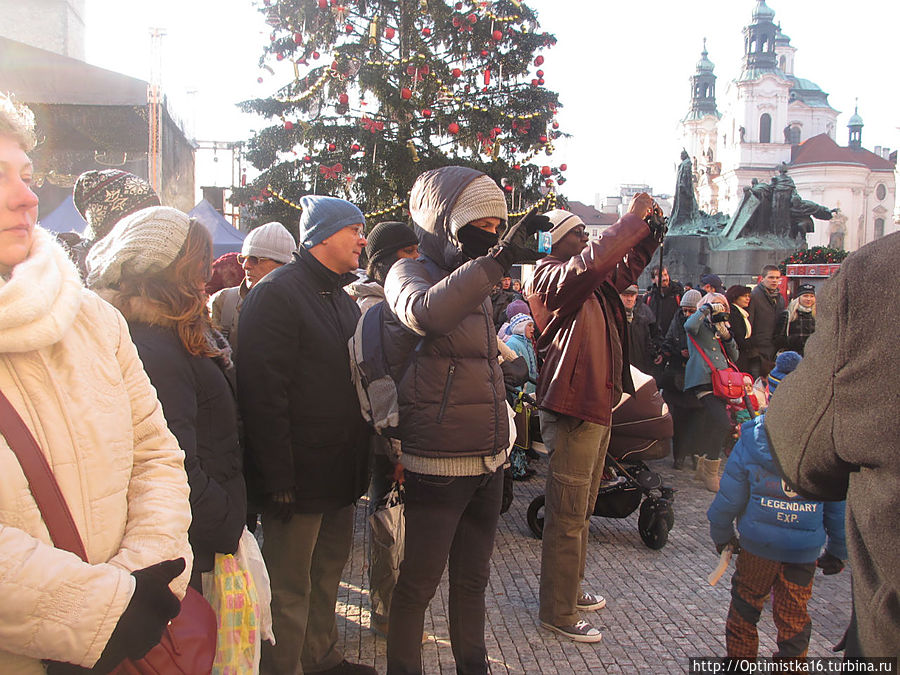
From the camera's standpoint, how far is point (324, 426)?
289 centimetres

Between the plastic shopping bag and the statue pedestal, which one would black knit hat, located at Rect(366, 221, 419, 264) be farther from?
the statue pedestal

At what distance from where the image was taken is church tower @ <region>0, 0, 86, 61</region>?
22.8 meters

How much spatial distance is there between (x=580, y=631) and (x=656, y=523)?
5.33 feet

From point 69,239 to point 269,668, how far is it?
89.8 inches

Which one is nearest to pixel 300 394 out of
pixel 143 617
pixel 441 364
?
pixel 441 364

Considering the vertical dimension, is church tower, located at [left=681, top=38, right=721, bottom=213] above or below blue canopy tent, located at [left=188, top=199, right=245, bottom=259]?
above

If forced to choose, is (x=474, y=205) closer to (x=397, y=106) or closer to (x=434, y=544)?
(x=434, y=544)

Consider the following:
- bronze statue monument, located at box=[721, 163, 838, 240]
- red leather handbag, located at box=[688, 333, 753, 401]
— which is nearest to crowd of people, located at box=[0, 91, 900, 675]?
red leather handbag, located at box=[688, 333, 753, 401]

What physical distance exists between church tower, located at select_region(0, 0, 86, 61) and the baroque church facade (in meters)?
60.1

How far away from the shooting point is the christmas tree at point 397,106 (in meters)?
13.3

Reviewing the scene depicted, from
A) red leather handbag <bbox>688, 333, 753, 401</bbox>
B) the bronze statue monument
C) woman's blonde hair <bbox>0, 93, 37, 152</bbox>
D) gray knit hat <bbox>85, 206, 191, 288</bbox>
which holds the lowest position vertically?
red leather handbag <bbox>688, 333, 753, 401</bbox>

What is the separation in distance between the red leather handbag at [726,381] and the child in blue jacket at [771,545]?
12.8 ft

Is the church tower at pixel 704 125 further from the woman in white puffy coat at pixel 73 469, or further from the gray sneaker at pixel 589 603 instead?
the woman in white puffy coat at pixel 73 469

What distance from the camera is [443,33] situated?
13797mm
